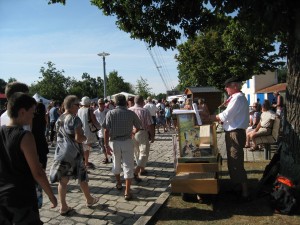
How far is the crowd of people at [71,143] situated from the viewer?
2.87 meters

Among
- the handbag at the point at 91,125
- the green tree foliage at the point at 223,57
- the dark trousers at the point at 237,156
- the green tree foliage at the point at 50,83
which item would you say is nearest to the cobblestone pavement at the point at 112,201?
the handbag at the point at 91,125

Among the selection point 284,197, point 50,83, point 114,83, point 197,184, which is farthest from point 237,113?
point 114,83

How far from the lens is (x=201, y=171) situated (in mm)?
5461

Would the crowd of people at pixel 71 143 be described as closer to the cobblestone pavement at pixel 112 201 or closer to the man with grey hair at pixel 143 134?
the man with grey hair at pixel 143 134

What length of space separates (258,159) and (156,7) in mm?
4887

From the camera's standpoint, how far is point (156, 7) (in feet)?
20.4

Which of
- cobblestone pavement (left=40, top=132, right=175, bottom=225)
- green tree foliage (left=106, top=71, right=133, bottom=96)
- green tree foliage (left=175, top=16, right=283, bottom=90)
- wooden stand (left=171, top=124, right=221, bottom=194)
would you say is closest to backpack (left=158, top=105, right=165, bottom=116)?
green tree foliage (left=175, top=16, right=283, bottom=90)

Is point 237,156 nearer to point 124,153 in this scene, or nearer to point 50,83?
point 124,153

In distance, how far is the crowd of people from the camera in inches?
113

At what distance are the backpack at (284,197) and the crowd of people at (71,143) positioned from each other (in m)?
0.59

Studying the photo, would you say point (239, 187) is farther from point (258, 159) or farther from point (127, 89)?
point (127, 89)

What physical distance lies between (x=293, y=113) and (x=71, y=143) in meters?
3.49

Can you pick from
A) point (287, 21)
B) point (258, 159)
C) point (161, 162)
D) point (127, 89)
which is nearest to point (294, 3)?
point (287, 21)

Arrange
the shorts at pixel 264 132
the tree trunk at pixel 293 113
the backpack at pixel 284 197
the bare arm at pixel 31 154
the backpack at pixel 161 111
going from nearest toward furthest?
the bare arm at pixel 31 154 → the backpack at pixel 284 197 → the tree trunk at pixel 293 113 → the shorts at pixel 264 132 → the backpack at pixel 161 111
